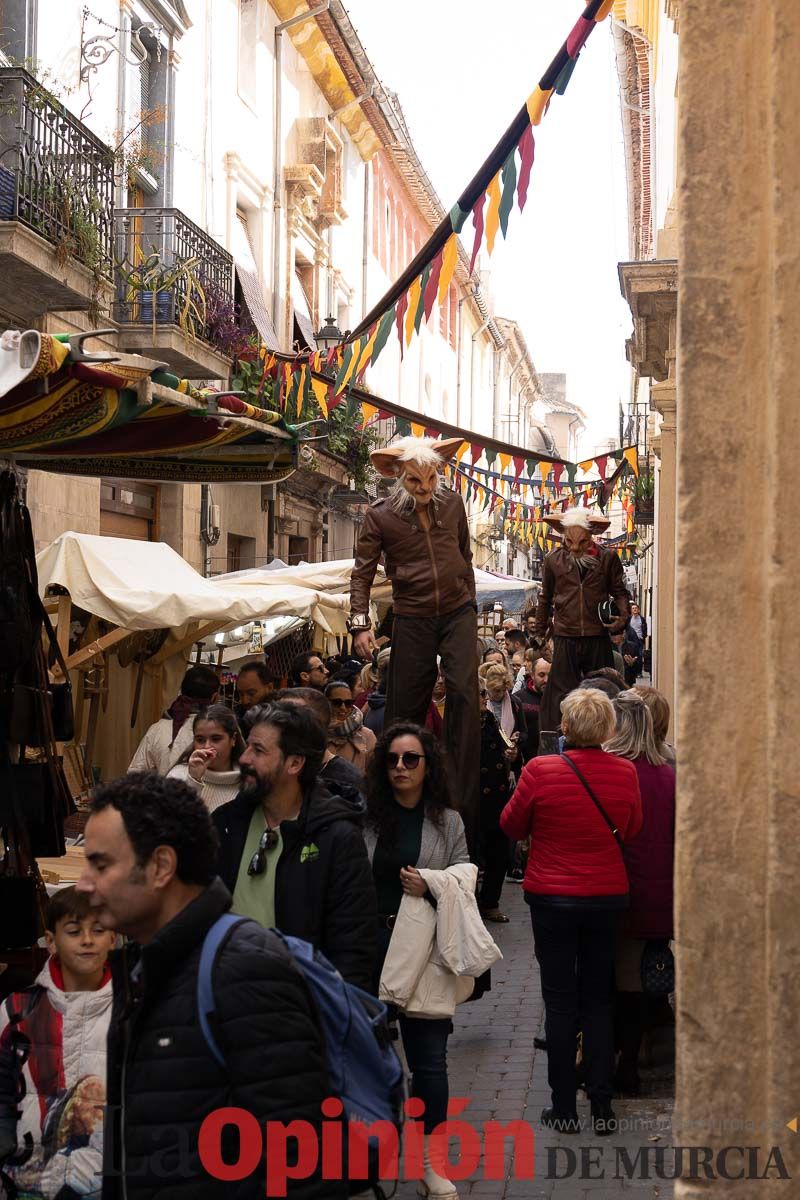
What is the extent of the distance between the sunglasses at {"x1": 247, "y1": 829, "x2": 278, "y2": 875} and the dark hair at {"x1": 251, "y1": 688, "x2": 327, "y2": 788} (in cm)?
19

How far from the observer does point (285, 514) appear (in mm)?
24328

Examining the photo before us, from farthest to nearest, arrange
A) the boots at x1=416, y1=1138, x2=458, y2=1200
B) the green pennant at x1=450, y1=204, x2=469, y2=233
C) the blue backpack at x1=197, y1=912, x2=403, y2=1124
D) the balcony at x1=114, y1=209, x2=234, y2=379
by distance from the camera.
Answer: the balcony at x1=114, y1=209, x2=234, y2=379 → the green pennant at x1=450, y1=204, x2=469, y2=233 → the boots at x1=416, y1=1138, x2=458, y2=1200 → the blue backpack at x1=197, y1=912, x2=403, y2=1124

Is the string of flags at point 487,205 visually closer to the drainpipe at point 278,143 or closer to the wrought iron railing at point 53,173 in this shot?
the wrought iron railing at point 53,173

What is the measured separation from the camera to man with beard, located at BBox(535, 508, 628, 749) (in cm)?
922

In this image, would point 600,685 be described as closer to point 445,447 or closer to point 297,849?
point 445,447

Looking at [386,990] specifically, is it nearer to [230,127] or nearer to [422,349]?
[230,127]

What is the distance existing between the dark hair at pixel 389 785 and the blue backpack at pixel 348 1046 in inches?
91.0

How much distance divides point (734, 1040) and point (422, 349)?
35353mm

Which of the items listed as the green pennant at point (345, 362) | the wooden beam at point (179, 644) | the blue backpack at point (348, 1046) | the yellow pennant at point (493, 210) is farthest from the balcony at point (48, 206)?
the blue backpack at point (348, 1046)

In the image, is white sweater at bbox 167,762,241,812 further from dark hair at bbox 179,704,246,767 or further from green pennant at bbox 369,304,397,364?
green pennant at bbox 369,304,397,364

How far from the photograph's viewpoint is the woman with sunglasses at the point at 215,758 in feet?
18.6

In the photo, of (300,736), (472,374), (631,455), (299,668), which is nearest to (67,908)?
(300,736)

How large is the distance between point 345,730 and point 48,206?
775 centimetres

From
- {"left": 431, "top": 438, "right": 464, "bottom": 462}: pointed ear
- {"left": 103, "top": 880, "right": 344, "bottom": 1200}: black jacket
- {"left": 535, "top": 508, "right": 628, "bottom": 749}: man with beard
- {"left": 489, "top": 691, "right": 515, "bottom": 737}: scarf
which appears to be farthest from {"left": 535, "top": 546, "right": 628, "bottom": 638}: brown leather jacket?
{"left": 103, "top": 880, "right": 344, "bottom": 1200}: black jacket
